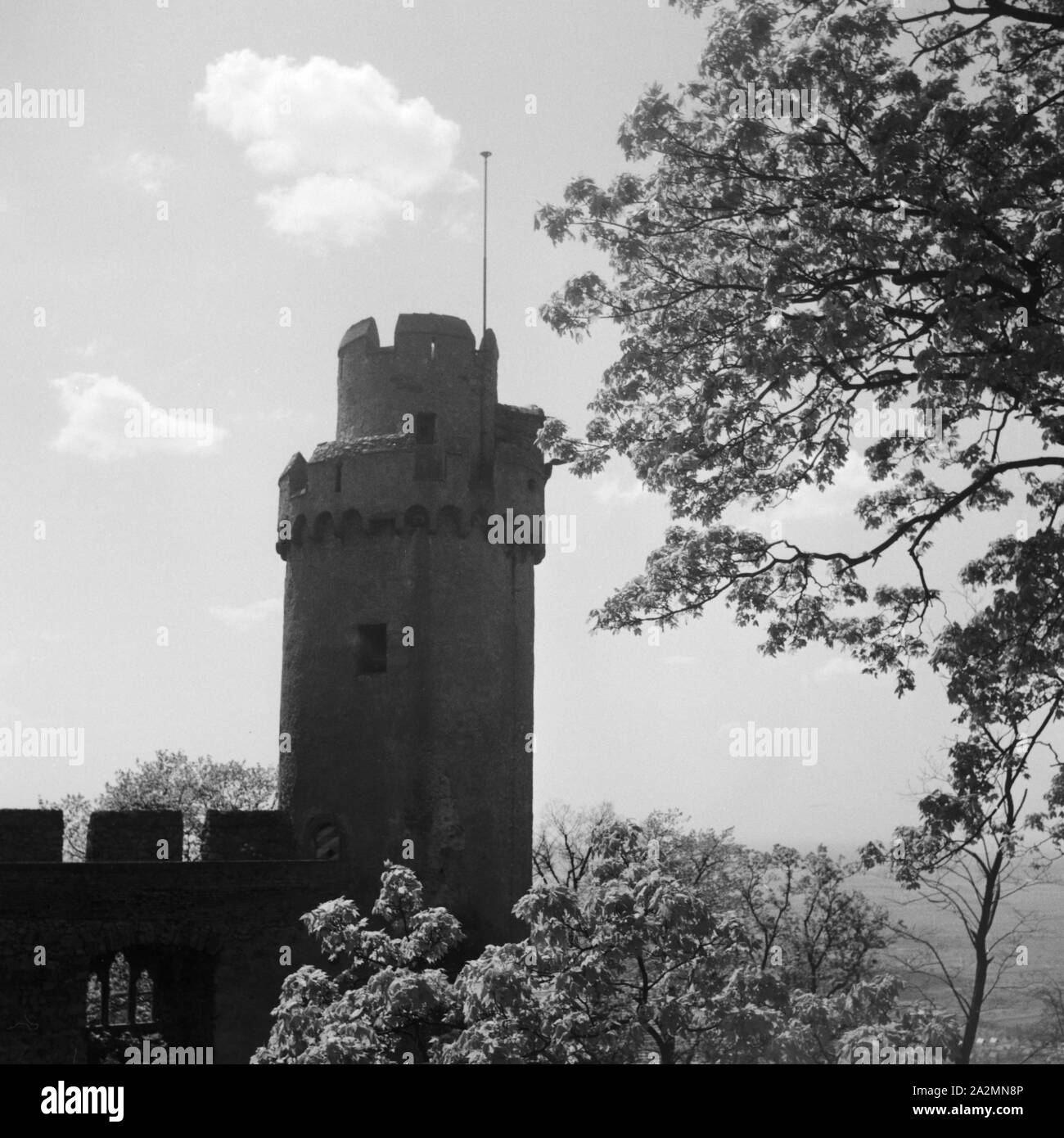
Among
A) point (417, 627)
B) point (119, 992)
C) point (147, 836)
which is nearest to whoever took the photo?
point (147, 836)

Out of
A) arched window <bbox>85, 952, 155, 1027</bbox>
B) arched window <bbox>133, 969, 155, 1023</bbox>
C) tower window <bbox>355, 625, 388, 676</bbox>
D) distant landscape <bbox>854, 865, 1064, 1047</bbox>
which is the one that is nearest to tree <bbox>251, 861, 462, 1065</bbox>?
distant landscape <bbox>854, 865, 1064, 1047</bbox>

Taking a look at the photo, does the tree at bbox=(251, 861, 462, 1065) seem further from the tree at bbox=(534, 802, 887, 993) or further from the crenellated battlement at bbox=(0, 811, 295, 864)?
the tree at bbox=(534, 802, 887, 993)

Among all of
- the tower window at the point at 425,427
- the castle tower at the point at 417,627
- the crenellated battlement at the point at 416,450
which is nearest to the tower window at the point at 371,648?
the castle tower at the point at 417,627

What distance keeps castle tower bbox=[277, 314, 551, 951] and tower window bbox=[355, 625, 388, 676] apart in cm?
4

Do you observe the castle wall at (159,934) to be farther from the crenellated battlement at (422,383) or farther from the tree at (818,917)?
the tree at (818,917)

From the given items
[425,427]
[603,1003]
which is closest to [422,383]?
[425,427]

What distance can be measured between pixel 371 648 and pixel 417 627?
3.89 ft

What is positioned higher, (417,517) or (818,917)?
(417,517)

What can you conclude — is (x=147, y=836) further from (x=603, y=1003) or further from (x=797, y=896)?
(x=797, y=896)

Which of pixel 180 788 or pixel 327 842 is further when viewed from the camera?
pixel 180 788

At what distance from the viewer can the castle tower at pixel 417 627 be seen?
2472 centimetres

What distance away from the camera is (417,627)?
25281 mm

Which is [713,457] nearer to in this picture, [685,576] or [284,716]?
[685,576]
